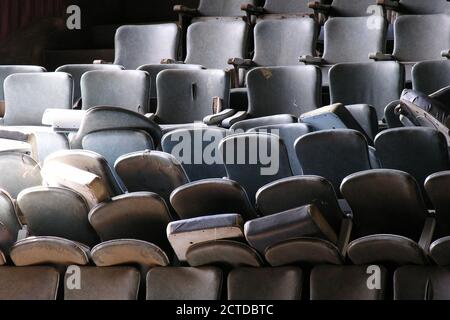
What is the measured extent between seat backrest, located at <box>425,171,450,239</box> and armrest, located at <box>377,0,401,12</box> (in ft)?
1.91

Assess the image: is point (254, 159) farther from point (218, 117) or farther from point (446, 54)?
point (446, 54)

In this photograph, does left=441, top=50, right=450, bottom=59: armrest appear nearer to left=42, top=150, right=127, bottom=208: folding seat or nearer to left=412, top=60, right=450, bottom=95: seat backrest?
left=412, top=60, right=450, bottom=95: seat backrest

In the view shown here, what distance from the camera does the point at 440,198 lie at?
0.65 m

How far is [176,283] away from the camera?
0.68 metres

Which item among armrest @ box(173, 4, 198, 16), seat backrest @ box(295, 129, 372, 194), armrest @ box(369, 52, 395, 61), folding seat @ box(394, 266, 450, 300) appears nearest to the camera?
folding seat @ box(394, 266, 450, 300)

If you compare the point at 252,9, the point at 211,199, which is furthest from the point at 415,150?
the point at 252,9

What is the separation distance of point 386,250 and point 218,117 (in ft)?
1.23

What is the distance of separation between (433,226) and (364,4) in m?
0.65

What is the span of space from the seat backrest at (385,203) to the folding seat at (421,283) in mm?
46

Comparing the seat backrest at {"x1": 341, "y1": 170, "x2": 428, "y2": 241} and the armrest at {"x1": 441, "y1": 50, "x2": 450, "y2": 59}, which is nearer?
the seat backrest at {"x1": 341, "y1": 170, "x2": 428, "y2": 241}

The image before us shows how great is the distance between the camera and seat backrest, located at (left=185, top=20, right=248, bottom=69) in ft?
3.95

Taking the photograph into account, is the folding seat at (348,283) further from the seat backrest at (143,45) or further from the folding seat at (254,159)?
the seat backrest at (143,45)

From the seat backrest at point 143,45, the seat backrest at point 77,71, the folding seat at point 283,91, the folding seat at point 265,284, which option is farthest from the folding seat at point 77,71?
the folding seat at point 265,284

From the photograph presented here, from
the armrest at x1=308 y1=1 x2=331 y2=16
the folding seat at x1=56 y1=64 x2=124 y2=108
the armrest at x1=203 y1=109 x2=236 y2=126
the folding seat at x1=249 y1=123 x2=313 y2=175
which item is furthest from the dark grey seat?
the armrest at x1=308 y1=1 x2=331 y2=16
